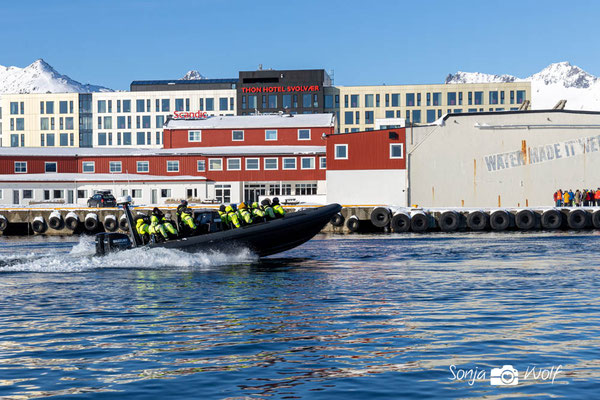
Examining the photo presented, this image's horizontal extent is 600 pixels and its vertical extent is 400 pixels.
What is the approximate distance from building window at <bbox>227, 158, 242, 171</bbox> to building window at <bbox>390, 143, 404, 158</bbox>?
2123cm

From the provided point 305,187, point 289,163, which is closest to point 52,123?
point 289,163

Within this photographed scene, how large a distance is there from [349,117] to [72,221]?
271ft

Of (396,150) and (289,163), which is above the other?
(396,150)

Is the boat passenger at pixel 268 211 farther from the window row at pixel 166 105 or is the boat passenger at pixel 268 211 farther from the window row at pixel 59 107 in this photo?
the window row at pixel 59 107

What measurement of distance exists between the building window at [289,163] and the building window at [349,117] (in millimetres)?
56346

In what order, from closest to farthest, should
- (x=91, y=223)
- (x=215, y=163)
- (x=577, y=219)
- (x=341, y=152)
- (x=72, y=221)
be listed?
(x=577, y=219) < (x=91, y=223) < (x=72, y=221) < (x=341, y=152) < (x=215, y=163)

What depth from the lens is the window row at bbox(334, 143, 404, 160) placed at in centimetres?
5891

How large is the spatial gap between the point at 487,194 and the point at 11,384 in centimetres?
4969

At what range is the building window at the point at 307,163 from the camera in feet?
249

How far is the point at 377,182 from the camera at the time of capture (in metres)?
59.8

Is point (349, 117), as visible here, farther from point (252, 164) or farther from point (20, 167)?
point (20, 167)

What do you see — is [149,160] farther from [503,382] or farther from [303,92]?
[503,382]

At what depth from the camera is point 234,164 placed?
75875 millimetres

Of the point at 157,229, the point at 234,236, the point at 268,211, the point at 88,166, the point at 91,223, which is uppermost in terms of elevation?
the point at 88,166
